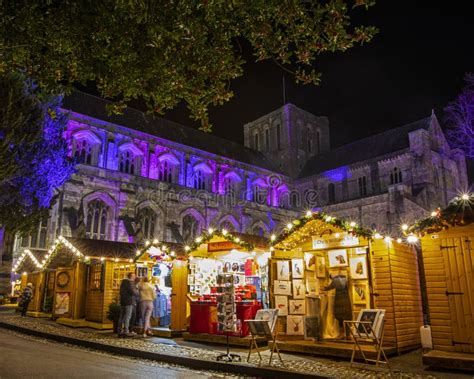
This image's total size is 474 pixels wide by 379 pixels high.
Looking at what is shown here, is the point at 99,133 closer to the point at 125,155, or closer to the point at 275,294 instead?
the point at 125,155

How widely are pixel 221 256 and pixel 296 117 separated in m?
41.0

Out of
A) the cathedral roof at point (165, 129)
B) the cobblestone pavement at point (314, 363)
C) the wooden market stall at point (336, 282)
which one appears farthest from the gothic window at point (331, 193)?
the cobblestone pavement at point (314, 363)

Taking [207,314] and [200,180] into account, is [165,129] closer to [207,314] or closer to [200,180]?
[200,180]

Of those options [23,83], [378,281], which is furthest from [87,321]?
[378,281]

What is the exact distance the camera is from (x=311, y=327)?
382 inches

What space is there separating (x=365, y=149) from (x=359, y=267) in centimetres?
3535

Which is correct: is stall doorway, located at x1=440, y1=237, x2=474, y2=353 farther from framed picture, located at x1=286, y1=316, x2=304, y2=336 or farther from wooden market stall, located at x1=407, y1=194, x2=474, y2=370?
framed picture, located at x1=286, y1=316, x2=304, y2=336

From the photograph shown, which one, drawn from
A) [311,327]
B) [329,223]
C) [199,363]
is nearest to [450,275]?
[329,223]

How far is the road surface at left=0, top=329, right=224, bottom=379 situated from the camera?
6434 millimetres

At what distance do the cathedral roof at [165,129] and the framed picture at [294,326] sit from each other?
20.8 m

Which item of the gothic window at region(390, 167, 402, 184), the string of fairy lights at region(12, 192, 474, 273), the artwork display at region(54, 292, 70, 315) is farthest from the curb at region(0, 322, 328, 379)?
the gothic window at region(390, 167, 402, 184)

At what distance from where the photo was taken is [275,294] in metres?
10.6

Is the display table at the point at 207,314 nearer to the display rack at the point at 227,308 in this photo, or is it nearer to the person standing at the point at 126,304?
the person standing at the point at 126,304

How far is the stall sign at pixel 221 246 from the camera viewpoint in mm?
11688
